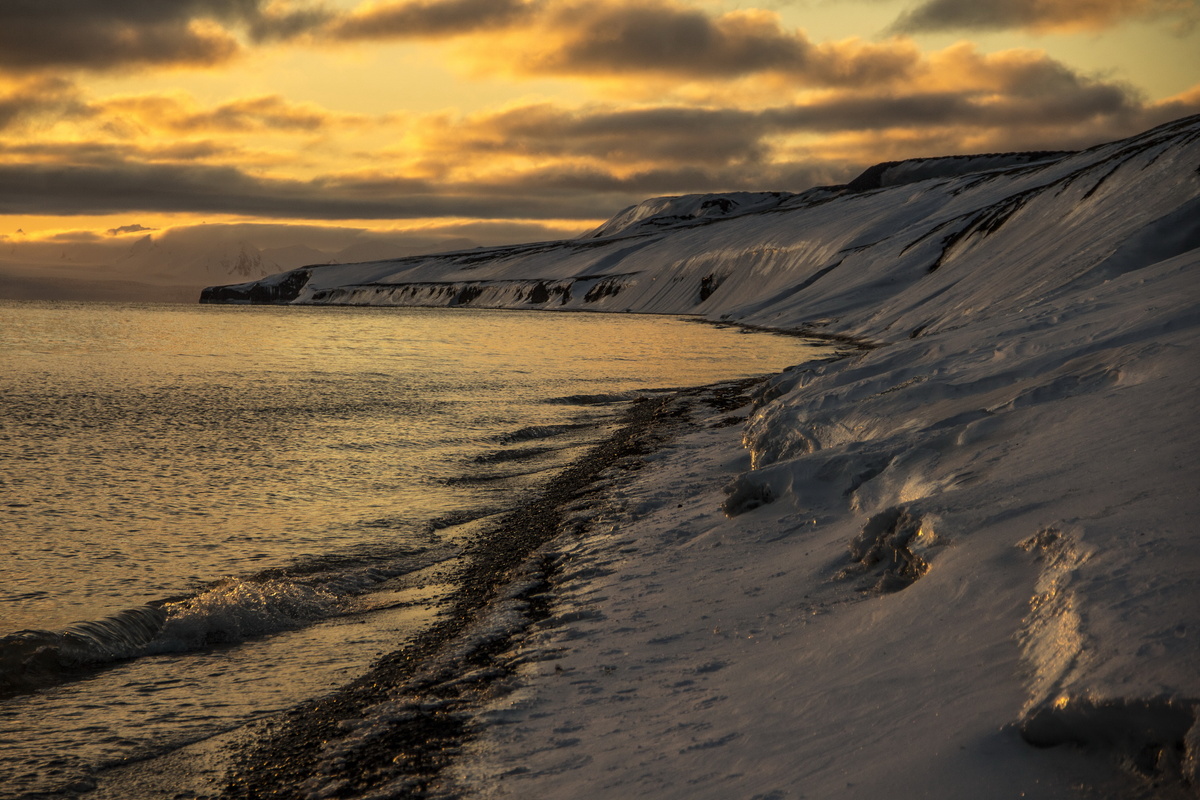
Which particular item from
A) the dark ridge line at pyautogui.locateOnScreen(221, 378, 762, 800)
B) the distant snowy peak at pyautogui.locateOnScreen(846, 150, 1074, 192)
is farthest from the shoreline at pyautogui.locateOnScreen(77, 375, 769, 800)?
the distant snowy peak at pyautogui.locateOnScreen(846, 150, 1074, 192)

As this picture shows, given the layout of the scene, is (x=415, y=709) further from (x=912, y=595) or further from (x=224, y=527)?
(x=224, y=527)

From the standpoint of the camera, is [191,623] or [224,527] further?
[224,527]

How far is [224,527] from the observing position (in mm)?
12453

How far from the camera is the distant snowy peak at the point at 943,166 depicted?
162625mm

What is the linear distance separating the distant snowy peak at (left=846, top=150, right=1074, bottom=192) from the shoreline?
537 ft

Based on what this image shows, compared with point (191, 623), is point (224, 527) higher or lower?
higher

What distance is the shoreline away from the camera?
560 centimetres

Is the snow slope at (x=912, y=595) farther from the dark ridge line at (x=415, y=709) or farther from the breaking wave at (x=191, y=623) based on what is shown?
the breaking wave at (x=191, y=623)

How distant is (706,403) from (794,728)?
18.5m

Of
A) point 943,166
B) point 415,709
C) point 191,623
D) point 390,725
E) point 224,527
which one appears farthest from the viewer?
point 943,166

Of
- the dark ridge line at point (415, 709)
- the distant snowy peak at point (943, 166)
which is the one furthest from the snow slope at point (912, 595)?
the distant snowy peak at point (943, 166)

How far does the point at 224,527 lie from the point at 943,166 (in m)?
193

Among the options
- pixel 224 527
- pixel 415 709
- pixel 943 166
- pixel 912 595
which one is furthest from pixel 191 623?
pixel 943 166

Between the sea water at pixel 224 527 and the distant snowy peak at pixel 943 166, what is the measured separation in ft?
494
